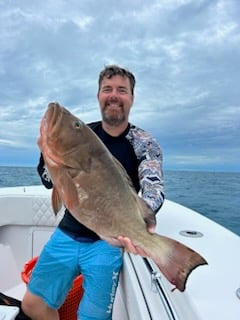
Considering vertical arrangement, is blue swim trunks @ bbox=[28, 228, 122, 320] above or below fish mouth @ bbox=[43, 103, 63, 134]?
below

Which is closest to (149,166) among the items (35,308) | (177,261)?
(177,261)

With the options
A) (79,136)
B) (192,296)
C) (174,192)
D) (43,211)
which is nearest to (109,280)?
(192,296)

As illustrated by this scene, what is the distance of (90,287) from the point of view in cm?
161

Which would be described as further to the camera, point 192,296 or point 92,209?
point 192,296

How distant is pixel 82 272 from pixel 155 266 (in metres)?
0.42

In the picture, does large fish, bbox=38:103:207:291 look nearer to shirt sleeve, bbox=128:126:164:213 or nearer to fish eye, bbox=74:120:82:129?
fish eye, bbox=74:120:82:129

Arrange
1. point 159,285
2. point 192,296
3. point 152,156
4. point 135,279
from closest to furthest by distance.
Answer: point 192,296
point 159,285
point 135,279
point 152,156

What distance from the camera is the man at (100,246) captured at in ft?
5.23

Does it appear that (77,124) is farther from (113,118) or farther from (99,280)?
(99,280)

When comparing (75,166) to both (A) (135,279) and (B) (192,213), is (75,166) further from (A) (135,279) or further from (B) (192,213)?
(B) (192,213)

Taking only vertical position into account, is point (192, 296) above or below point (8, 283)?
above

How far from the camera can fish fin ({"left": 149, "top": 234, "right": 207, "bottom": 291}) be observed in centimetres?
85

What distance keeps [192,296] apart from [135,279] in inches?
19.6

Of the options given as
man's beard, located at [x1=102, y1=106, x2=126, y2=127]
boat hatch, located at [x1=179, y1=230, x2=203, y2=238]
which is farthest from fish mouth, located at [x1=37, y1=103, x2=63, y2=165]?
boat hatch, located at [x1=179, y1=230, x2=203, y2=238]
